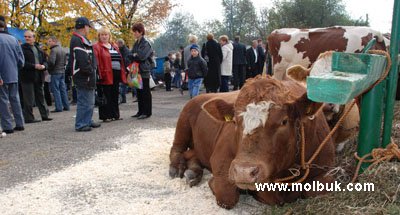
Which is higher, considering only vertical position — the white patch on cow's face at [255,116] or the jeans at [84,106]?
the white patch on cow's face at [255,116]

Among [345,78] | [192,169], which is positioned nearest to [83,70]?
[192,169]

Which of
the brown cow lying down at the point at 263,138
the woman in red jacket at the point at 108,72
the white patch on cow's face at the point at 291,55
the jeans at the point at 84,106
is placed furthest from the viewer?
the woman in red jacket at the point at 108,72

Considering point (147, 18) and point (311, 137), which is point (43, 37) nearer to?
point (147, 18)

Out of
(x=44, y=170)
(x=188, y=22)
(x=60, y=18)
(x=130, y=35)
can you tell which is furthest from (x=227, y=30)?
(x=44, y=170)

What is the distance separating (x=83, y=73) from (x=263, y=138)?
198 inches

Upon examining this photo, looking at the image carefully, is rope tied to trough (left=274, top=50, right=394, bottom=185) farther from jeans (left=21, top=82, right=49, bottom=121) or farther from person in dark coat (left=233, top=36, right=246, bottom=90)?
person in dark coat (left=233, top=36, right=246, bottom=90)

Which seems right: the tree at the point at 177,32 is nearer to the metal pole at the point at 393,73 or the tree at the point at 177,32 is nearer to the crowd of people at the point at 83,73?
the crowd of people at the point at 83,73

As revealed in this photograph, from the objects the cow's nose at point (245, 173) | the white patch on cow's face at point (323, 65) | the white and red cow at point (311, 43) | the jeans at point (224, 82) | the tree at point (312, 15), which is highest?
the tree at point (312, 15)

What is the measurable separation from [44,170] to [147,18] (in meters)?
17.2

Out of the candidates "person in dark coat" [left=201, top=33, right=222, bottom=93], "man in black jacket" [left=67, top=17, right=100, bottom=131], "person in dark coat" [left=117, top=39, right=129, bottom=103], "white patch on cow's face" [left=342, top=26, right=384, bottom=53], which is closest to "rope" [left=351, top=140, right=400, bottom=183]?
"white patch on cow's face" [left=342, top=26, right=384, bottom=53]

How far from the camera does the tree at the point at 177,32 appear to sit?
56.7m

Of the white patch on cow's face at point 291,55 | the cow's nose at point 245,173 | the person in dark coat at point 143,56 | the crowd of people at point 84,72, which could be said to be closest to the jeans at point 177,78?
the crowd of people at point 84,72

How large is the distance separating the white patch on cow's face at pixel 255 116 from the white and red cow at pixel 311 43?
3.58 meters

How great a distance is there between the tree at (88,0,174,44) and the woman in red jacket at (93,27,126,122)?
27.8ft
